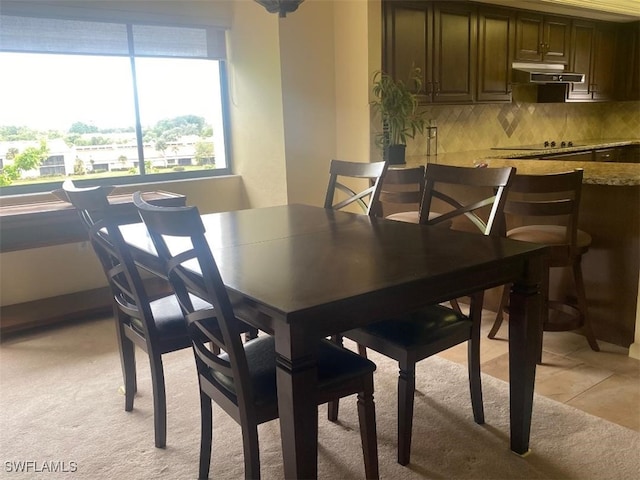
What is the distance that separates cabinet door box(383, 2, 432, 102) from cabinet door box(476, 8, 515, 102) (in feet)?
2.36

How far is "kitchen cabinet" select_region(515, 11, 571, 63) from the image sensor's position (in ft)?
17.5

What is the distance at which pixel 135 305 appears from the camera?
219 centimetres

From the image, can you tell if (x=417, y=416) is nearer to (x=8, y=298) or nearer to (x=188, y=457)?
(x=188, y=457)

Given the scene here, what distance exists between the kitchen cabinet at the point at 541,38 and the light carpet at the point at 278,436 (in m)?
3.81

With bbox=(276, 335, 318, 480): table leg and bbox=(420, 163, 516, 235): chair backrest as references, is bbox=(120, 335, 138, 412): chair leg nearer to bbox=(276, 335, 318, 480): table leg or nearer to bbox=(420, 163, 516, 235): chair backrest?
bbox=(276, 335, 318, 480): table leg

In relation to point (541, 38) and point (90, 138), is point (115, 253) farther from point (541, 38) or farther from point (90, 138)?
point (541, 38)

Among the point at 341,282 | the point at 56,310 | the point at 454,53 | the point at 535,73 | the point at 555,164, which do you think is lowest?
the point at 56,310

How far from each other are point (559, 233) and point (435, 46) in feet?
7.85

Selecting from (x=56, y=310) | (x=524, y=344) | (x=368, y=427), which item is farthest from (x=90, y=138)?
(x=524, y=344)

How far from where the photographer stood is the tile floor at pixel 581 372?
2365 mm

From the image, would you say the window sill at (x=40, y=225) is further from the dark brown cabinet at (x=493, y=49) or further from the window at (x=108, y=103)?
the dark brown cabinet at (x=493, y=49)

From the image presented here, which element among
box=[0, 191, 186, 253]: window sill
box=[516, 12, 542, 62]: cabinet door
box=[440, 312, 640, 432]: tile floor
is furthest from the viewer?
box=[516, 12, 542, 62]: cabinet door

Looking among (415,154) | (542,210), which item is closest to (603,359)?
(542,210)

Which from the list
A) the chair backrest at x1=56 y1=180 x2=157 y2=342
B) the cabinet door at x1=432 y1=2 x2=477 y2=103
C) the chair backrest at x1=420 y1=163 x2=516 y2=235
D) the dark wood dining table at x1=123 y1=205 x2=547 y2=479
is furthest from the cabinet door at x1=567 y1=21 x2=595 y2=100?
the chair backrest at x1=56 y1=180 x2=157 y2=342
